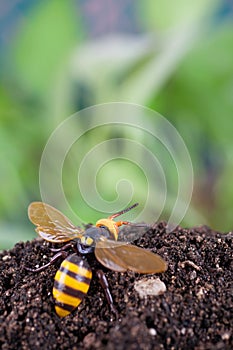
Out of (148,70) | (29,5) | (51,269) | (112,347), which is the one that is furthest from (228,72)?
(112,347)

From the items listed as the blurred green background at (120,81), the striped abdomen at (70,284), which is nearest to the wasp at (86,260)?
the striped abdomen at (70,284)

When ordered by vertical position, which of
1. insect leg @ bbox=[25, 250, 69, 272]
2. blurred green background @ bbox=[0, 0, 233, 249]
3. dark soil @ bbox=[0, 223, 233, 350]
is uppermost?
blurred green background @ bbox=[0, 0, 233, 249]

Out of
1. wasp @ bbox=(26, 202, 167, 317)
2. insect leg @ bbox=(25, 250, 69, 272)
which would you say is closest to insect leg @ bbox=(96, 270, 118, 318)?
wasp @ bbox=(26, 202, 167, 317)

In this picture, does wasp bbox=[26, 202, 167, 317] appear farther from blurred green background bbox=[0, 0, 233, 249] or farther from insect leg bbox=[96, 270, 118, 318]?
blurred green background bbox=[0, 0, 233, 249]

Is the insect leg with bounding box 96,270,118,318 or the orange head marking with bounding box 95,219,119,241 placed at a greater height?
the orange head marking with bounding box 95,219,119,241

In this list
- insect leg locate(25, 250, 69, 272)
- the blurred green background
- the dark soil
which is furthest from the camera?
the blurred green background

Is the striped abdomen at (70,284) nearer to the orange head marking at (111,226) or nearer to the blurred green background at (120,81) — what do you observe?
the orange head marking at (111,226)
